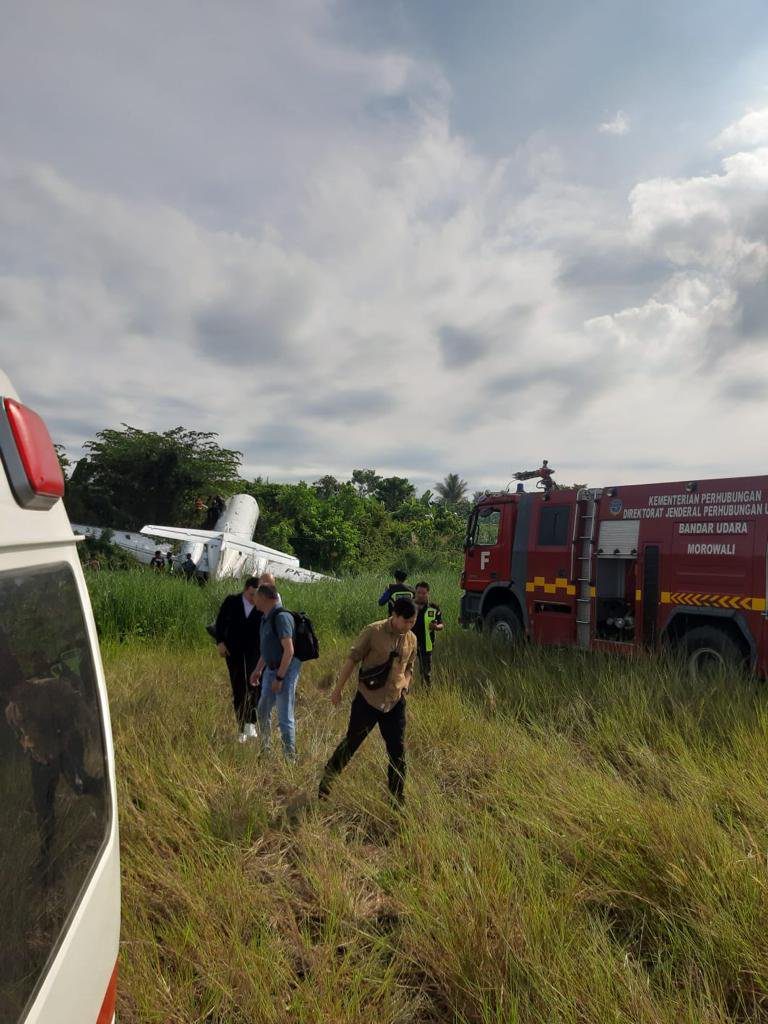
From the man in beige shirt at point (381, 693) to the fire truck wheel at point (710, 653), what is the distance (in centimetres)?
394

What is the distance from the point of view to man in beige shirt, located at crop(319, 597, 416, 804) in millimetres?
4504

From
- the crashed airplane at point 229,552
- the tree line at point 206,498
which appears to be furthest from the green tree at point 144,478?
the crashed airplane at point 229,552

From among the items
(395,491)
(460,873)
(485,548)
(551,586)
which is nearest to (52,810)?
(460,873)

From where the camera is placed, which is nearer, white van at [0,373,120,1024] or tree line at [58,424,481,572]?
white van at [0,373,120,1024]

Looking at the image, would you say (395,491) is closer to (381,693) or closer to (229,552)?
(229,552)

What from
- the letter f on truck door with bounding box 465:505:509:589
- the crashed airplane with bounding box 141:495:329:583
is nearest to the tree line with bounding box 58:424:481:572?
the crashed airplane with bounding box 141:495:329:583

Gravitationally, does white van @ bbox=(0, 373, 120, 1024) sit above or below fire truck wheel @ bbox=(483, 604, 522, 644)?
above

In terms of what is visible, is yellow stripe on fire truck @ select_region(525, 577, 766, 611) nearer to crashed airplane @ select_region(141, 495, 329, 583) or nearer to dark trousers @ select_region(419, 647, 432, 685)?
dark trousers @ select_region(419, 647, 432, 685)

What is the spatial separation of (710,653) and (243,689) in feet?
17.6

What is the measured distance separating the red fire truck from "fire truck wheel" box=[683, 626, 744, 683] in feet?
0.05

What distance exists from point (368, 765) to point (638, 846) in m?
2.06

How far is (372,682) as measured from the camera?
178 inches

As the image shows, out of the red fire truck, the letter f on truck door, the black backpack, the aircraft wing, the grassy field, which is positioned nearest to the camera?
the grassy field

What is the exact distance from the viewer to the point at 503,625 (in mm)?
10445
